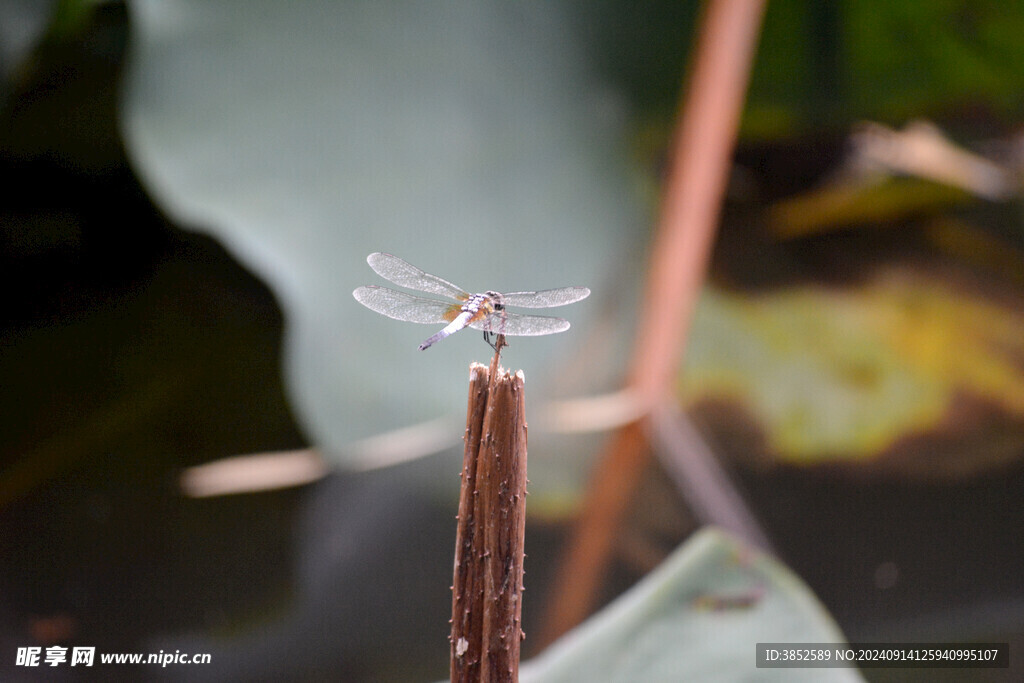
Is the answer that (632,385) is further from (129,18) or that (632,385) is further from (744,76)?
(129,18)

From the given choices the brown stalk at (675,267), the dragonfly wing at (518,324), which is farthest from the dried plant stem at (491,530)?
the brown stalk at (675,267)

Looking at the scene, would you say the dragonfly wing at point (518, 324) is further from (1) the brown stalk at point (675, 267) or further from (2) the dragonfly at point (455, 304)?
(1) the brown stalk at point (675, 267)

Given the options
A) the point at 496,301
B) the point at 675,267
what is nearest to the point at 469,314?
the point at 496,301

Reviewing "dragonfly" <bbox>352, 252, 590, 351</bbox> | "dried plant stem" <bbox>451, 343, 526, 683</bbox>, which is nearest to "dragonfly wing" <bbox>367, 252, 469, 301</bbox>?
"dragonfly" <bbox>352, 252, 590, 351</bbox>

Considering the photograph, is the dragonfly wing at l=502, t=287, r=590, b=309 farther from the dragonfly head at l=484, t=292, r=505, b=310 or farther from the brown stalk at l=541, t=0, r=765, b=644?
the brown stalk at l=541, t=0, r=765, b=644

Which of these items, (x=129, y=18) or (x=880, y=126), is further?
(x=880, y=126)

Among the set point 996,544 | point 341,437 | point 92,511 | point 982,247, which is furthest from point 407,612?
point 982,247
